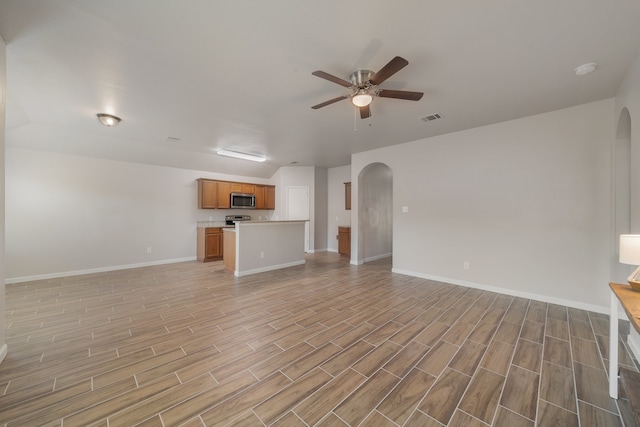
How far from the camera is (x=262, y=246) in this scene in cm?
515

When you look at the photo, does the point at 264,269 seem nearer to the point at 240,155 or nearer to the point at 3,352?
the point at 240,155

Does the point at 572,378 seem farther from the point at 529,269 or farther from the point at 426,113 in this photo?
the point at 426,113

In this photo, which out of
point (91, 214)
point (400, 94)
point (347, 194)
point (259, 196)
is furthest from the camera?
point (259, 196)

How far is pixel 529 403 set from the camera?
63.0 inches

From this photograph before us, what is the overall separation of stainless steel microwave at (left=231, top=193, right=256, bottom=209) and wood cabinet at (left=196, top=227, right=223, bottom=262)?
87cm

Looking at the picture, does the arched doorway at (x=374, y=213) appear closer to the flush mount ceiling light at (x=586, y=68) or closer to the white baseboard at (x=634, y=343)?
the flush mount ceiling light at (x=586, y=68)

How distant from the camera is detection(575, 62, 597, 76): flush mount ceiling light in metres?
2.24

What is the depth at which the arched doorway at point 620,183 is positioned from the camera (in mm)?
2770

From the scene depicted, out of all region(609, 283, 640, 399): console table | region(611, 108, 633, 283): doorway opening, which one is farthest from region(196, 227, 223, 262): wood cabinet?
region(611, 108, 633, 283): doorway opening

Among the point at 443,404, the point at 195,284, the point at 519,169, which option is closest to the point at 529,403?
the point at 443,404

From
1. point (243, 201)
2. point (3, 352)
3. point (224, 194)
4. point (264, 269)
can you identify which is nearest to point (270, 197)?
point (243, 201)

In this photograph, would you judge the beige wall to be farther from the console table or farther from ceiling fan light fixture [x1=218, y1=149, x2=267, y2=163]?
the console table

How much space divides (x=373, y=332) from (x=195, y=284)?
3.27m

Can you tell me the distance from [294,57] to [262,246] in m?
3.85
